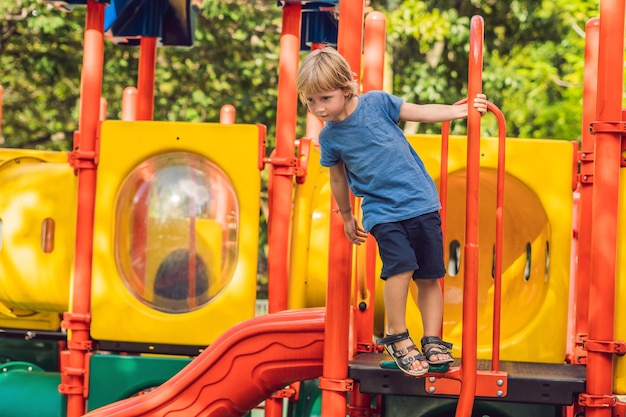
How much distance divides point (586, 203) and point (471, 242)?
1481mm

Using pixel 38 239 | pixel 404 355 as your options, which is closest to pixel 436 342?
pixel 404 355

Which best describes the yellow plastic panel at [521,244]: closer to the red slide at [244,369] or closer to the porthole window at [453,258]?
the porthole window at [453,258]

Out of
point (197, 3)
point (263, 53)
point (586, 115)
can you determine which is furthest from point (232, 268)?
point (263, 53)

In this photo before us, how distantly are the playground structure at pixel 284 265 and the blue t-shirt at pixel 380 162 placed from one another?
0.18 metres

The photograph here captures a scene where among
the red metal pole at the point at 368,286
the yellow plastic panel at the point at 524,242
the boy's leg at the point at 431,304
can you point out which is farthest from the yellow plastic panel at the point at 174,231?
the boy's leg at the point at 431,304

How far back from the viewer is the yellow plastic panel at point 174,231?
570cm

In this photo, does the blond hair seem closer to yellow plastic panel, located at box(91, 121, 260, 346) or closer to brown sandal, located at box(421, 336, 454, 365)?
brown sandal, located at box(421, 336, 454, 365)

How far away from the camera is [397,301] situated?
3.87 metres

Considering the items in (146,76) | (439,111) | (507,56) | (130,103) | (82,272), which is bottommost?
(82,272)

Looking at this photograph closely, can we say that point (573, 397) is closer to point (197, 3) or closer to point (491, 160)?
point (491, 160)

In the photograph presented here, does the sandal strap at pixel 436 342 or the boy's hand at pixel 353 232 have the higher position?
the boy's hand at pixel 353 232

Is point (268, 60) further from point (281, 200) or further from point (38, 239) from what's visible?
point (281, 200)

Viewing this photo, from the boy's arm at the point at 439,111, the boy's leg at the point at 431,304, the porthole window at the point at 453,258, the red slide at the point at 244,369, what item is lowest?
the red slide at the point at 244,369

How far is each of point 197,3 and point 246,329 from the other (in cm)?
388
